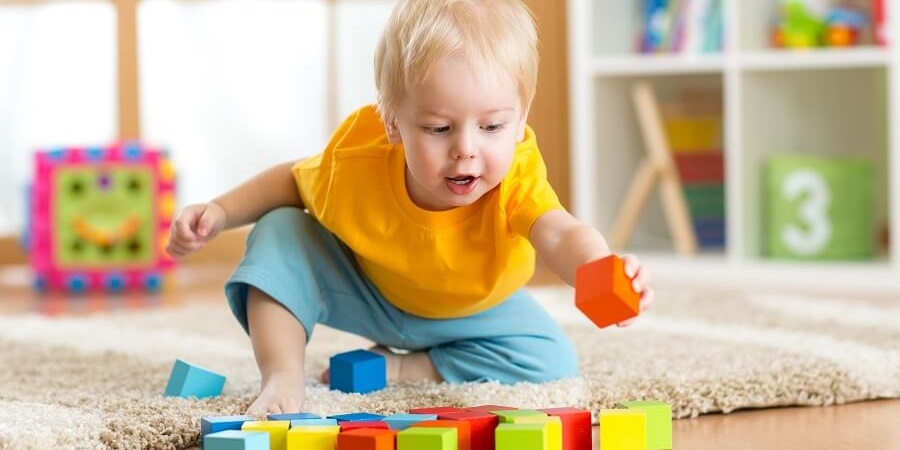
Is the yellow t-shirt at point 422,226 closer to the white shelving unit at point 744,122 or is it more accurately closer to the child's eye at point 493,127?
the child's eye at point 493,127

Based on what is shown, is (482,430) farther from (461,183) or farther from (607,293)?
(461,183)

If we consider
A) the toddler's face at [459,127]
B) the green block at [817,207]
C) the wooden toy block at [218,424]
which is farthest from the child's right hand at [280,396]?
the green block at [817,207]

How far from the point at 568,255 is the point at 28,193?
1727 mm

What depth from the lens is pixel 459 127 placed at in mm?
1001

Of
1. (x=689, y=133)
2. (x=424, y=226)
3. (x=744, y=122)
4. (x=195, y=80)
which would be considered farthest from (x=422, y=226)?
(x=195, y=80)

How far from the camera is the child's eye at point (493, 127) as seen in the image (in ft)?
3.32

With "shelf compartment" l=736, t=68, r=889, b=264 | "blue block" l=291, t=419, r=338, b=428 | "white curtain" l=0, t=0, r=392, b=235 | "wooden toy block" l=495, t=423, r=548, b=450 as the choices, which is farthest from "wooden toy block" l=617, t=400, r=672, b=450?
"white curtain" l=0, t=0, r=392, b=235

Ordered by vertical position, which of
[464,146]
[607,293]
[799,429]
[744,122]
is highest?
[744,122]

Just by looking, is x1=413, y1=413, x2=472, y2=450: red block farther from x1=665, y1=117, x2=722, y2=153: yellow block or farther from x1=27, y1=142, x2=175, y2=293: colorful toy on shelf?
x1=665, y1=117, x2=722, y2=153: yellow block

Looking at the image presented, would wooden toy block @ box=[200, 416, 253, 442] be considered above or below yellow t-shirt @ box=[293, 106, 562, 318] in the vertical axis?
below

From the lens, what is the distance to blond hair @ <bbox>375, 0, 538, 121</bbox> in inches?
39.4

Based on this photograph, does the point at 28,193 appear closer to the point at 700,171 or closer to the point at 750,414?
the point at 700,171

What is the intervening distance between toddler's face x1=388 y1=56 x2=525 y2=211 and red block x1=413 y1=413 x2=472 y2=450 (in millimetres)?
230

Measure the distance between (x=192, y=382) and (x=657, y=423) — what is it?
0.44m
